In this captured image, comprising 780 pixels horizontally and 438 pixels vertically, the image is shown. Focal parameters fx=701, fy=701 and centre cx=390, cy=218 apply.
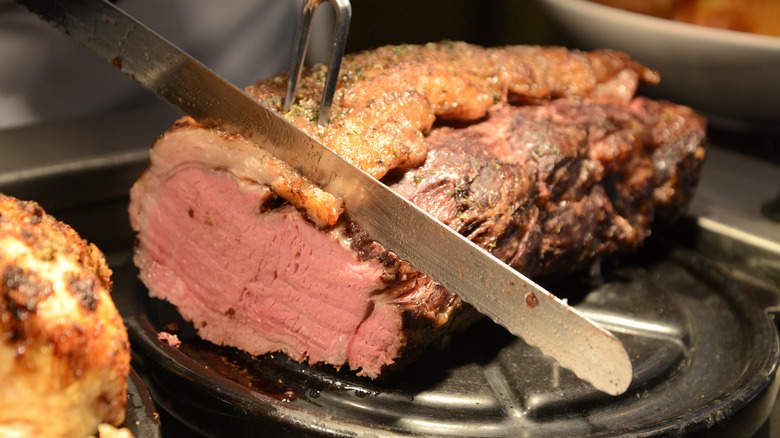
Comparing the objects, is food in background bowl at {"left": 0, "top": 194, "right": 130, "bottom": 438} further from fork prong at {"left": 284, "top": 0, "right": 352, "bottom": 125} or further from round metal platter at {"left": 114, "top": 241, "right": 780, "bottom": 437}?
fork prong at {"left": 284, "top": 0, "right": 352, "bottom": 125}

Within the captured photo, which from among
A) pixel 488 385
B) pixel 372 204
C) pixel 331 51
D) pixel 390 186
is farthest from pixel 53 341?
pixel 488 385

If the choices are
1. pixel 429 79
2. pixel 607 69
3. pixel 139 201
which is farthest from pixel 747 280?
pixel 139 201

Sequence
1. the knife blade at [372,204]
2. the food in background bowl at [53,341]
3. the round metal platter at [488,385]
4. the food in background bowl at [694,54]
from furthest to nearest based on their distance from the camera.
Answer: the food in background bowl at [694,54] → the round metal platter at [488,385] → the knife blade at [372,204] → the food in background bowl at [53,341]

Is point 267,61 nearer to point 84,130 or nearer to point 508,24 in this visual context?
point 84,130

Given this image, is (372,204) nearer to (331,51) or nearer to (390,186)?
(390,186)

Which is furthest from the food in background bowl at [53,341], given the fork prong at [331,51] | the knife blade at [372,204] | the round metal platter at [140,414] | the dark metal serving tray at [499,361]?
the fork prong at [331,51]

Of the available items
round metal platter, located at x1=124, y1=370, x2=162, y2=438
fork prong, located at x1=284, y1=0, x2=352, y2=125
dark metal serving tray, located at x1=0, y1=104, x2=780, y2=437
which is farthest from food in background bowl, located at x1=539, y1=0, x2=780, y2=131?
round metal platter, located at x1=124, y1=370, x2=162, y2=438

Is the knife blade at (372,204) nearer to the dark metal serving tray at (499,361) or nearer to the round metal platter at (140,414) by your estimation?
the dark metal serving tray at (499,361)

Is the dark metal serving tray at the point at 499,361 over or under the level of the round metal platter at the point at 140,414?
under

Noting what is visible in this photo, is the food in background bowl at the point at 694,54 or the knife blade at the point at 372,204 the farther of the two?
the food in background bowl at the point at 694,54
